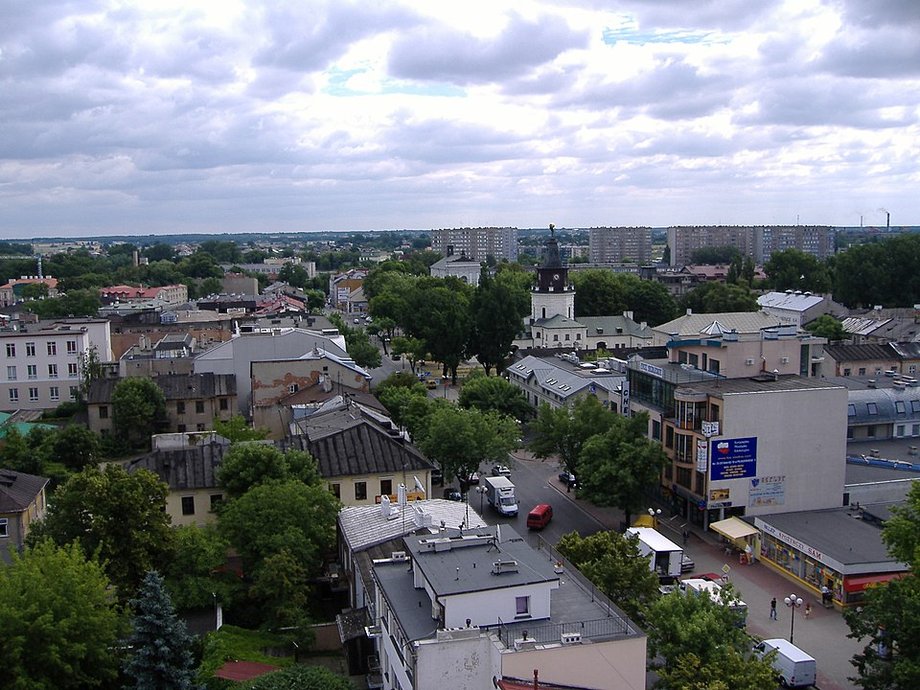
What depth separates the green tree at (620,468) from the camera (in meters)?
35.7

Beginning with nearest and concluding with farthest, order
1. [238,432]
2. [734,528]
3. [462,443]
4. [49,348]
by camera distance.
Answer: [734,528]
[462,443]
[238,432]
[49,348]

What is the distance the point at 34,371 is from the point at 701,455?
4592 cm

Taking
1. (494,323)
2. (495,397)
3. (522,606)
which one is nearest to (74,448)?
(495,397)

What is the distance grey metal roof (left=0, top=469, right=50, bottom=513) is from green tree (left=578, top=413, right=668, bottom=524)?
21962 mm

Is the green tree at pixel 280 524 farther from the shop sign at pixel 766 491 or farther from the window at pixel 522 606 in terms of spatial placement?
the shop sign at pixel 766 491

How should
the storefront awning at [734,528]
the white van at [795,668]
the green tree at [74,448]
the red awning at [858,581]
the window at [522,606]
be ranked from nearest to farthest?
the window at [522,606]
the white van at [795,668]
the red awning at [858,581]
the storefront awning at [734,528]
the green tree at [74,448]

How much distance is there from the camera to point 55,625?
20.4m

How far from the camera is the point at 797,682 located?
2417cm

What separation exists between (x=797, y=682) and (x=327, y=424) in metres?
22.1

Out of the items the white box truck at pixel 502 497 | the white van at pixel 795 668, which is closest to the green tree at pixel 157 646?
the white van at pixel 795 668

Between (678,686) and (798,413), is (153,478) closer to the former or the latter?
A: (678,686)

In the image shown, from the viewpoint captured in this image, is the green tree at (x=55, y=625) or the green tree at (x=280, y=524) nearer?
the green tree at (x=55, y=625)

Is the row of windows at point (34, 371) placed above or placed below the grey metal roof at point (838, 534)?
above

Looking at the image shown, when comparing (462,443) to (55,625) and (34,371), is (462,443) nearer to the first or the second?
(55,625)
